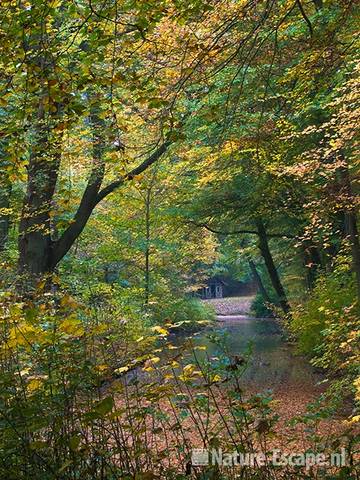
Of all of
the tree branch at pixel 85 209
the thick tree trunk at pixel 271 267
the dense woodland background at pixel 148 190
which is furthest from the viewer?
the thick tree trunk at pixel 271 267

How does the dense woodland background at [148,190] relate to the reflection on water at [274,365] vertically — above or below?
above

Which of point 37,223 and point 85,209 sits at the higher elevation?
point 85,209

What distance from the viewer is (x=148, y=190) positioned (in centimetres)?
639

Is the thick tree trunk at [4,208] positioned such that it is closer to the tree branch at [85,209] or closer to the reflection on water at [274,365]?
the tree branch at [85,209]

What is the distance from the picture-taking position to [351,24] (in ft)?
17.2

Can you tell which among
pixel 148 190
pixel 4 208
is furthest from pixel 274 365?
pixel 148 190

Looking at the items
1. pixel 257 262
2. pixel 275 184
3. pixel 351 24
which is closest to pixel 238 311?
pixel 257 262

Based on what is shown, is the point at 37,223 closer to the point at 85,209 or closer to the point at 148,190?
the point at 85,209

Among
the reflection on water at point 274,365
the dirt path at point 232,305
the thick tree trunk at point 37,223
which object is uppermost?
the thick tree trunk at point 37,223

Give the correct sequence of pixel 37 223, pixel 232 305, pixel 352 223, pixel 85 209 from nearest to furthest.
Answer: pixel 352 223 → pixel 37 223 → pixel 85 209 → pixel 232 305

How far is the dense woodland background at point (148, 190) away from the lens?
8.66 ft

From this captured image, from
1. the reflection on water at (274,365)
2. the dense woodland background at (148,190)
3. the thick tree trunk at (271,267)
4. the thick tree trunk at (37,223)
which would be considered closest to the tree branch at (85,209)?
the dense woodland background at (148,190)

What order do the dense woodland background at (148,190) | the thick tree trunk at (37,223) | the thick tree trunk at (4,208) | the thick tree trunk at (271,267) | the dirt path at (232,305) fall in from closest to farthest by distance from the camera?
the dense woodland background at (148,190) < the thick tree trunk at (37,223) < the thick tree trunk at (4,208) < the thick tree trunk at (271,267) < the dirt path at (232,305)

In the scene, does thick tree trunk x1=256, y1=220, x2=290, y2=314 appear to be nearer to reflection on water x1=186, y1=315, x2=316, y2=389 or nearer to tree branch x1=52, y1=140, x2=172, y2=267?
reflection on water x1=186, y1=315, x2=316, y2=389
